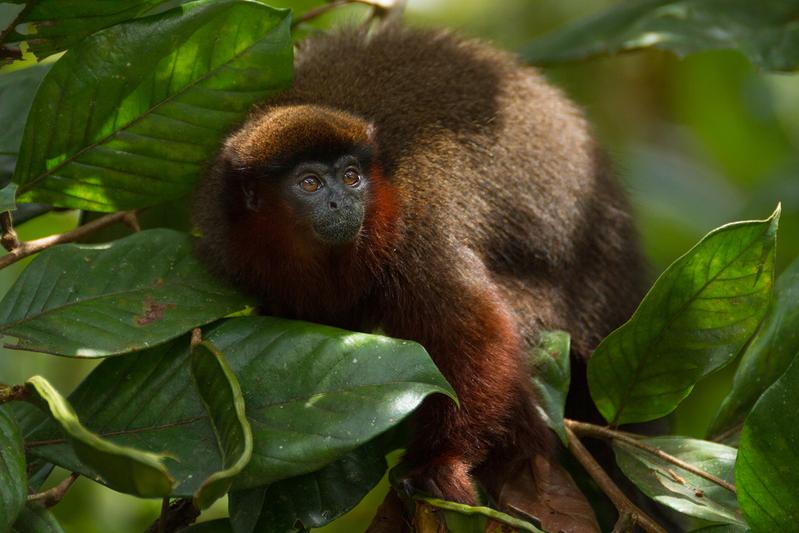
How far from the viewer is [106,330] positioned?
2143 millimetres

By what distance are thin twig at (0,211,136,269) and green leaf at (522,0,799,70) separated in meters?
1.70

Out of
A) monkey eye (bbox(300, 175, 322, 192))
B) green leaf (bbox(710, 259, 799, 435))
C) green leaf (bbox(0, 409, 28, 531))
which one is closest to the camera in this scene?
green leaf (bbox(0, 409, 28, 531))

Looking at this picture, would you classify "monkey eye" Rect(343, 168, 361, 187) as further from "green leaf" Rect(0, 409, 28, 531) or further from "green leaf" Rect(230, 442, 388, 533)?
"green leaf" Rect(0, 409, 28, 531)

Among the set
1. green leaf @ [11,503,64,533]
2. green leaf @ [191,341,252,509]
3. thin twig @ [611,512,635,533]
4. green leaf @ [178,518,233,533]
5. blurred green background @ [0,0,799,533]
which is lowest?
blurred green background @ [0,0,799,533]

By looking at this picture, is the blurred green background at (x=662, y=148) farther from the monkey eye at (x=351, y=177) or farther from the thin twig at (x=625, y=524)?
the thin twig at (x=625, y=524)

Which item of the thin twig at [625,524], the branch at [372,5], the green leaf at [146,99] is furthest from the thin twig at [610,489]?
the branch at [372,5]

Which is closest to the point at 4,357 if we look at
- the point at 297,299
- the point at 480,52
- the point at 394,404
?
the point at 297,299

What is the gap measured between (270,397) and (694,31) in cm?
227

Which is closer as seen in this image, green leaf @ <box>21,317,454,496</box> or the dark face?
green leaf @ <box>21,317,454,496</box>

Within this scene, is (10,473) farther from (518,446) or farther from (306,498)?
(518,446)

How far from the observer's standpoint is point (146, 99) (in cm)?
241

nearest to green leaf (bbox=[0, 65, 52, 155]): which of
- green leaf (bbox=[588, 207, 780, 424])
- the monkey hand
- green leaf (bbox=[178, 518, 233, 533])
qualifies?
green leaf (bbox=[178, 518, 233, 533])

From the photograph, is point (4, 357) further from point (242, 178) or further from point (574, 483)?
point (574, 483)

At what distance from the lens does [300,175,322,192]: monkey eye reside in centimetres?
291
